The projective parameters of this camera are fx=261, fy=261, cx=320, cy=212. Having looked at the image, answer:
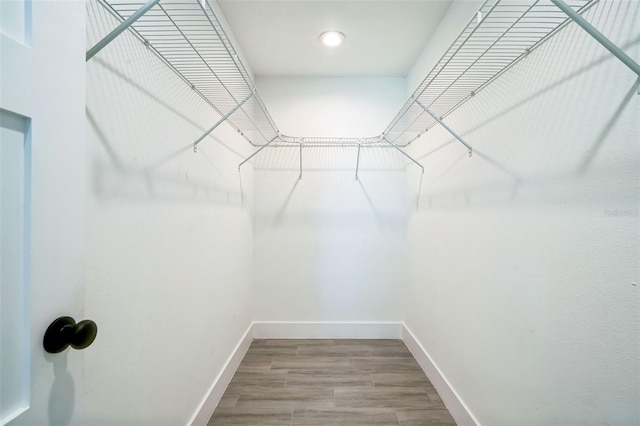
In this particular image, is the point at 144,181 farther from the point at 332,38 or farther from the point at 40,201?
the point at 332,38

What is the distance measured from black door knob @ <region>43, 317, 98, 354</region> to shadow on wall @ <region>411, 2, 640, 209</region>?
125 centimetres

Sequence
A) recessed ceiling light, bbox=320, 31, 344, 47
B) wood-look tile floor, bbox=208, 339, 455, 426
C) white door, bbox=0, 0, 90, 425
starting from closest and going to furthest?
white door, bbox=0, 0, 90, 425
wood-look tile floor, bbox=208, 339, 455, 426
recessed ceiling light, bbox=320, 31, 344, 47

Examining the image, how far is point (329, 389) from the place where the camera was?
1679 mm

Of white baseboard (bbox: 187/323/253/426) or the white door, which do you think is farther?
white baseboard (bbox: 187/323/253/426)

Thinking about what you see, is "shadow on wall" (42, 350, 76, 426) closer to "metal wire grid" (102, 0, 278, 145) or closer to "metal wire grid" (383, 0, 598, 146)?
"metal wire grid" (102, 0, 278, 145)

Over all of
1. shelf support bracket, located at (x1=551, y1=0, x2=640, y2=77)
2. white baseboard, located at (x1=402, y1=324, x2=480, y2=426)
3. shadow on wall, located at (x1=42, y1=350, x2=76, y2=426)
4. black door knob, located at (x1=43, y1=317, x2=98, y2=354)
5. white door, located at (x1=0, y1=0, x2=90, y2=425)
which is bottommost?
white baseboard, located at (x1=402, y1=324, x2=480, y2=426)

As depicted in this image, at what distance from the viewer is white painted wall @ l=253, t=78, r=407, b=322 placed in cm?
238

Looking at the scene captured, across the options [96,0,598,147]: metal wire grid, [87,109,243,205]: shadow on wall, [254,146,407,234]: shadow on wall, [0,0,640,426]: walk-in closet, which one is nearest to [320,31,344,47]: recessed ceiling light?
[0,0,640,426]: walk-in closet

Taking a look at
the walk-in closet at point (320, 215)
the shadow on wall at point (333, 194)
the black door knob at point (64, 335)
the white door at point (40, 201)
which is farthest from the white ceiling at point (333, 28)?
the black door knob at point (64, 335)

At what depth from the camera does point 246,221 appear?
2.17 metres

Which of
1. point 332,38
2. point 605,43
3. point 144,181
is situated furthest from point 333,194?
point 605,43

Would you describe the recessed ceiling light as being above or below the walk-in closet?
above

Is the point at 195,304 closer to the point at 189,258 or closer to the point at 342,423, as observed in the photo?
the point at 189,258

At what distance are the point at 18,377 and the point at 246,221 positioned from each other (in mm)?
1788
